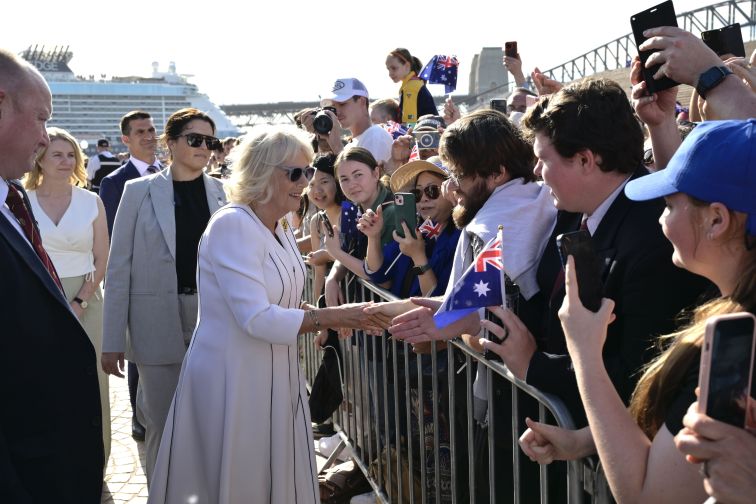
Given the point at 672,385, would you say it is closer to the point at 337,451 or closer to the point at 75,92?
the point at 337,451

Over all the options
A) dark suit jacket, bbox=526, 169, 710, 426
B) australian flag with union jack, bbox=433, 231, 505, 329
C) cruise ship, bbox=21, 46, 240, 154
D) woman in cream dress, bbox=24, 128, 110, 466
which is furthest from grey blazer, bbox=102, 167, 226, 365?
cruise ship, bbox=21, 46, 240, 154

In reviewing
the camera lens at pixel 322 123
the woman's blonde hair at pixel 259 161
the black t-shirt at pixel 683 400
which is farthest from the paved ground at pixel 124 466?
the black t-shirt at pixel 683 400

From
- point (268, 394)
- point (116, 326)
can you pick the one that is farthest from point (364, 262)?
point (116, 326)

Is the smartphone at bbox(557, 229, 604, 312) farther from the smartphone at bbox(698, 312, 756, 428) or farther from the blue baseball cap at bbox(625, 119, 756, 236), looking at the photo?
the smartphone at bbox(698, 312, 756, 428)

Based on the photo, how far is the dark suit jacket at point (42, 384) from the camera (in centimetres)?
227

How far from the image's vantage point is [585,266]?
1.79 meters

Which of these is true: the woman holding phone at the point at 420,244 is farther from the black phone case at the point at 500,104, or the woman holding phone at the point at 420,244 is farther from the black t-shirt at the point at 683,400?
the black t-shirt at the point at 683,400

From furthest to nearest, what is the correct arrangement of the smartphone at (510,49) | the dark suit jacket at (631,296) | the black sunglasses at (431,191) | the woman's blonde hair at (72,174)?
1. the smartphone at (510,49)
2. the woman's blonde hair at (72,174)
3. the black sunglasses at (431,191)
4. the dark suit jacket at (631,296)

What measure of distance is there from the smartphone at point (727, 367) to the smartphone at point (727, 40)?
2.25 meters

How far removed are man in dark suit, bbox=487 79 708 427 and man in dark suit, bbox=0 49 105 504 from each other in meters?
1.38

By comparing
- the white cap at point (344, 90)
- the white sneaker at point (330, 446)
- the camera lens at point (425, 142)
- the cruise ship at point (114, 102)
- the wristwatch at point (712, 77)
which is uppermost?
the cruise ship at point (114, 102)

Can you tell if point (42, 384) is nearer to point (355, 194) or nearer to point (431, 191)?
point (431, 191)

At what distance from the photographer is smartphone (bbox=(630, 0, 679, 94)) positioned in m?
2.52

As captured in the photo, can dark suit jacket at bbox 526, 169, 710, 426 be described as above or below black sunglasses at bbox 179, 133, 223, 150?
below
